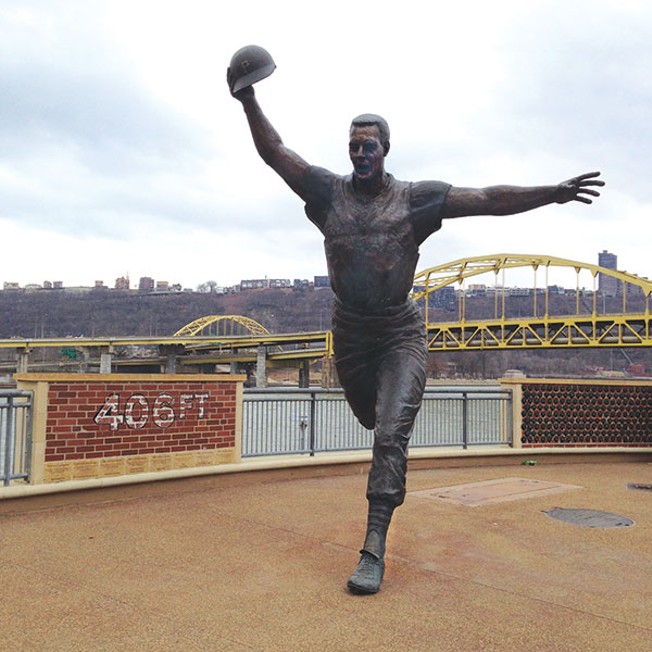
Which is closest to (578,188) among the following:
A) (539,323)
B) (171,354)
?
(539,323)

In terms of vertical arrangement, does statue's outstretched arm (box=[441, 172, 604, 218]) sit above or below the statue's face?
below

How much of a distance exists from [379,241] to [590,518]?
3550 millimetres

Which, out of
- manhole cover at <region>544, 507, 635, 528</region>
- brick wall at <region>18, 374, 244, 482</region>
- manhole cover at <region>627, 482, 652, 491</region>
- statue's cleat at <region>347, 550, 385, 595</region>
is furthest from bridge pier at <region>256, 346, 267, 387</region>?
statue's cleat at <region>347, 550, 385, 595</region>

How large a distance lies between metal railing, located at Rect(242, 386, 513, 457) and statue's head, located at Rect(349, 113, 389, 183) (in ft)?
15.4

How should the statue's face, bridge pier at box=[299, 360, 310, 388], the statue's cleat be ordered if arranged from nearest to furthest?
the statue's cleat < the statue's face < bridge pier at box=[299, 360, 310, 388]

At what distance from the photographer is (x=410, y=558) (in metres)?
4.36

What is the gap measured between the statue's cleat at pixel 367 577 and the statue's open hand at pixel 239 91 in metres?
2.82

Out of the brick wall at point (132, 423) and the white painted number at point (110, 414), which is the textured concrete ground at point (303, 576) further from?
the white painted number at point (110, 414)

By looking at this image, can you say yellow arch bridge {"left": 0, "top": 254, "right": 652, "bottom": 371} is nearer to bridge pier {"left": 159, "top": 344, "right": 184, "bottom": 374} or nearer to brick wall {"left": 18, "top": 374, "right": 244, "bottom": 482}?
bridge pier {"left": 159, "top": 344, "right": 184, "bottom": 374}

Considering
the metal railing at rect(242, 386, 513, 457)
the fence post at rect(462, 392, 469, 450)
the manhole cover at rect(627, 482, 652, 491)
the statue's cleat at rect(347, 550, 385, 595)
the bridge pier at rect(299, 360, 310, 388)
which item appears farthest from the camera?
the bridge pier at rect(299, 360, 310, 388)

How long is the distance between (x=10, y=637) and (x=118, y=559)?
131cm

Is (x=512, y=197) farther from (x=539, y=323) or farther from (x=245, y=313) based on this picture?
(x=245, y=313)

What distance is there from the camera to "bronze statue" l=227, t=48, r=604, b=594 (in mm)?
3832

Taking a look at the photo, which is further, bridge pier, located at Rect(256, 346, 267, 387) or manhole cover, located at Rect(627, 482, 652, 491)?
bridge pier, located at Rect(256, 346, 267, 387)
